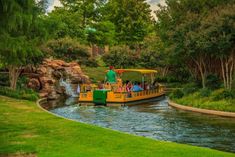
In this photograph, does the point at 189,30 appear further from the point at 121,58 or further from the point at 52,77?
the point at 121,58

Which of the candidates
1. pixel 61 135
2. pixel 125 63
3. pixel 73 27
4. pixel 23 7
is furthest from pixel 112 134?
pixel 73 27

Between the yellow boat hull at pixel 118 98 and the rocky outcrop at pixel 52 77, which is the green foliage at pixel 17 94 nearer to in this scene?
the yellow boat hull at pixel 118 98

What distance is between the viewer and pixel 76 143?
14016 mm

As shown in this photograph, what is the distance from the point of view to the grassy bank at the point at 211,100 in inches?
1146

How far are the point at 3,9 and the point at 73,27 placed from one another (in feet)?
202

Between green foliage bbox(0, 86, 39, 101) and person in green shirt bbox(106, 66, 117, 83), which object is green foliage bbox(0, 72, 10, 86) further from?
person in green shirt bbox(106, 66, 117, 83)

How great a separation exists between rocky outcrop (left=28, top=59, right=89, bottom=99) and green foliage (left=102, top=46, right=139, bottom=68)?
47.4 feet

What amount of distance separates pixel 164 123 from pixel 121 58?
40957mm

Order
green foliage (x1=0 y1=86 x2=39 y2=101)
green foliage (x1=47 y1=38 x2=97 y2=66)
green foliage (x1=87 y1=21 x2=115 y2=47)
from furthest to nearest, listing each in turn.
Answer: green foliage (x1=87 y1=21 x2=115 y2=47) < green foliage (x1=47 y1=38 x2=97 y2=66) < green foliage (x1=0 y1=86 x2=39 y2=101)

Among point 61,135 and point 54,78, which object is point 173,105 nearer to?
point 54,78

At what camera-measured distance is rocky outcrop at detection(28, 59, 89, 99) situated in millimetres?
42656

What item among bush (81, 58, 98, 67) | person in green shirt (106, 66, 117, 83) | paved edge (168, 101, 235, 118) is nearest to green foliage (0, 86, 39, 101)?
person in green shirt (106, 66, 117, 83)

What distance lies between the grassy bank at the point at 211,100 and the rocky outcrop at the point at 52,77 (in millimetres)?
13592

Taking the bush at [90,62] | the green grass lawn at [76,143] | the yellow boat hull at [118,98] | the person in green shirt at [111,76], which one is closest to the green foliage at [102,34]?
the bush at [90,62]
